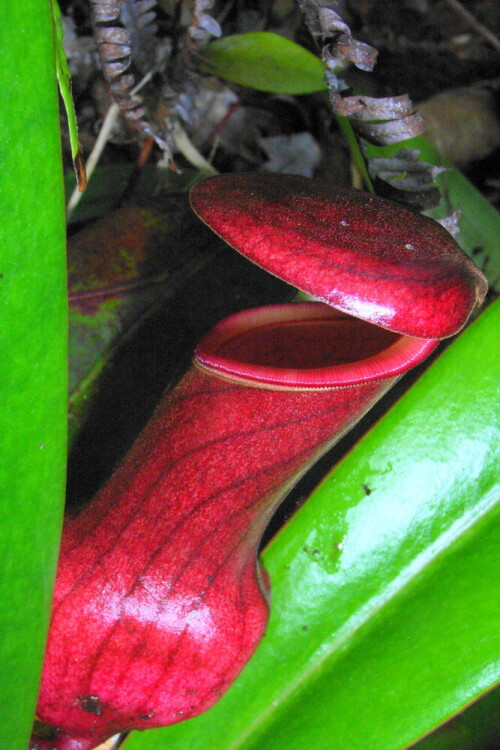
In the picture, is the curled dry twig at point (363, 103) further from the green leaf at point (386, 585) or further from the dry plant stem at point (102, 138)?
the dry plant stem at point (102, 138)

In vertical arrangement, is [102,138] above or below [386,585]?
above

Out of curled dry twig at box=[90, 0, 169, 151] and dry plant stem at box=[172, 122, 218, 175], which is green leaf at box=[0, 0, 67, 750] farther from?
dry plant stem at box=[172, 122, 218, 175]

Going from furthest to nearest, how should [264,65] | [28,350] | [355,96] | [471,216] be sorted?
[471,216] < [264,65] < [355,96] < [28,350]

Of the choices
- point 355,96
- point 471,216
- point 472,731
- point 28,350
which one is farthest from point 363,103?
point 472,731

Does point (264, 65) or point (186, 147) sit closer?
point (264, 65)

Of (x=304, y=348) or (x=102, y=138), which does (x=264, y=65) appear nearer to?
(x=102, y=138)
